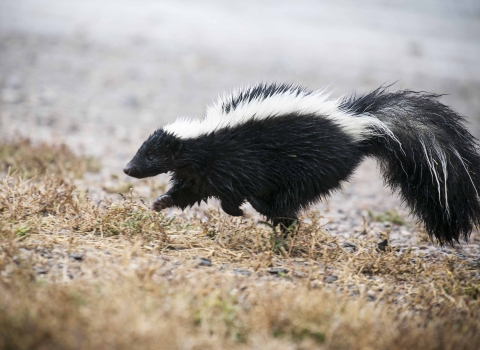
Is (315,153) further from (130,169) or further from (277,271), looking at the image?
(130,169)

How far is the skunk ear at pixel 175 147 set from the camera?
6117mm

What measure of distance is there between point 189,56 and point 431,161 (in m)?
13.2

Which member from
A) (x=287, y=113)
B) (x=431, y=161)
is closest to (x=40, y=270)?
(x=287, y=113)

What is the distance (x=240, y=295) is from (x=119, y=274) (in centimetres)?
94

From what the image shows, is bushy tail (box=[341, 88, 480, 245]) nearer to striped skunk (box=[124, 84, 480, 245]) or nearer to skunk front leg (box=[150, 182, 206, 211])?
striped skunk (box=[124, 84, 480, 245])

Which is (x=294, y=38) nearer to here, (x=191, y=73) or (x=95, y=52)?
(x=191, y=73)

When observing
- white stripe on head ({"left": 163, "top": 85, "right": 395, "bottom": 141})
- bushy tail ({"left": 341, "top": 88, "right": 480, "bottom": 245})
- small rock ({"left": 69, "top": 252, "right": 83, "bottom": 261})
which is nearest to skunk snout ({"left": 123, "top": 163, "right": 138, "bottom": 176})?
white stripe on head ({"left": 163, "top": 85, "right": 395, "bottom": 141})

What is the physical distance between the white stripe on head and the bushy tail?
11 cm

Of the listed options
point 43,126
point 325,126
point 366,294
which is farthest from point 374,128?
point 43,126

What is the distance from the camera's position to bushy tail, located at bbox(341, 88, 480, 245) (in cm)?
577

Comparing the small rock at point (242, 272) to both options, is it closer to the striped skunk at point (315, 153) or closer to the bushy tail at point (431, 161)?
the striped skunk at point (315, 153)

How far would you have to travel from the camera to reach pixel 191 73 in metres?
16.5

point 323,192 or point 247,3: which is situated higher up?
point 247,3

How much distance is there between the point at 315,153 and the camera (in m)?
5.95
